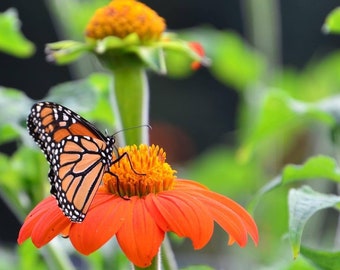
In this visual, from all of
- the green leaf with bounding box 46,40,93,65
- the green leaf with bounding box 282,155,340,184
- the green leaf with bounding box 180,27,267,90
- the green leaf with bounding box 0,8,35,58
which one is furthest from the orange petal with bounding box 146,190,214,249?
the green leaf with bounding box 180,27,267,90

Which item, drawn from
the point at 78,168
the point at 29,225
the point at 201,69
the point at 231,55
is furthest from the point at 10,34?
→ the point at 201,69

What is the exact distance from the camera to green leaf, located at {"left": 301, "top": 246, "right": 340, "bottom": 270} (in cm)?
96

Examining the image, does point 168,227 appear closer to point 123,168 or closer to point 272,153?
point 123,168

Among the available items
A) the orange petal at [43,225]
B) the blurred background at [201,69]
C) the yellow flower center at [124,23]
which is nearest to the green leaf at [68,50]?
the yellow flower center at [124,23]

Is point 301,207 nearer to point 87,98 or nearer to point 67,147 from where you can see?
point 67,147

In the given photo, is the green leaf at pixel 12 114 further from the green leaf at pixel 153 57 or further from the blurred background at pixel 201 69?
the blurred background at pixel 201 69

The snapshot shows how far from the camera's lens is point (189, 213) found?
849 mm

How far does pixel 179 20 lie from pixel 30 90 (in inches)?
31.4

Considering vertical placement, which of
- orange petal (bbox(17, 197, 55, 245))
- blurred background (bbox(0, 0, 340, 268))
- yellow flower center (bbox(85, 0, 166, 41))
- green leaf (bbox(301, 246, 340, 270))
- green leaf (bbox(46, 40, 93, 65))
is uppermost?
yellow flower center (bbox(85, 0, 166, 41))

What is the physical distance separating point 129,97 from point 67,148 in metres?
0.18

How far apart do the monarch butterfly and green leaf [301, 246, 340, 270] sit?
22 cm

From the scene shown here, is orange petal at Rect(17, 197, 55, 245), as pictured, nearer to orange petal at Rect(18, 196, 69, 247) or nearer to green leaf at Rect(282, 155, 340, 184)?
orange petal at Rect(18, 196, 69, 247)

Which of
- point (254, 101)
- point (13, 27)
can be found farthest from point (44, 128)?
point (254, 101)

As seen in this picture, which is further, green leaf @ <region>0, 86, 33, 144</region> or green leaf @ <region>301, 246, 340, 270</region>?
green leaf @ <region>0, 86, 33, 144</region>
